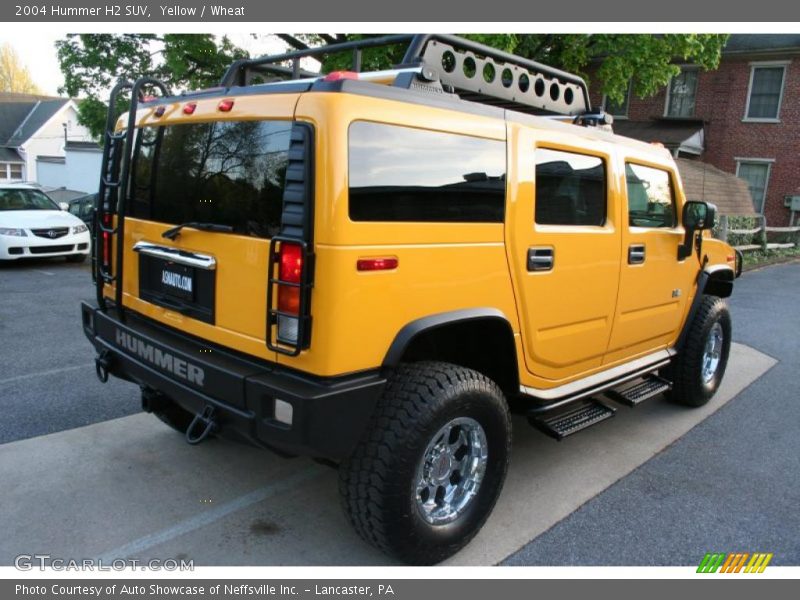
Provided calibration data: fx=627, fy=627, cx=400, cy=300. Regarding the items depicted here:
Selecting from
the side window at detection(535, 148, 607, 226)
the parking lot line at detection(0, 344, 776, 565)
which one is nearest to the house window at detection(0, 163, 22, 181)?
the parking lot line at detection(0, 344, 776, 565)

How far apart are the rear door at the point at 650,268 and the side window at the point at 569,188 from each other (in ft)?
0.95

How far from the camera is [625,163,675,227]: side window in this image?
3.89 metres

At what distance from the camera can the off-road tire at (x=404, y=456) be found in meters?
2.52

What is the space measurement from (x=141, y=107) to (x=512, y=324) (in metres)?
2.22

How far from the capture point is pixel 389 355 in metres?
2.54

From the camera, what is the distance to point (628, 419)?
4.71 metres

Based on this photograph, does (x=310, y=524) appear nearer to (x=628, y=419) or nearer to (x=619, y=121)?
(x=628, y=419)

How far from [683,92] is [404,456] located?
73.4ft

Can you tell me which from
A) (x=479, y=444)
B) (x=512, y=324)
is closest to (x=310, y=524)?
(x=479, y=444)

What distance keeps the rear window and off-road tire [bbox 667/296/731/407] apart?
354cm

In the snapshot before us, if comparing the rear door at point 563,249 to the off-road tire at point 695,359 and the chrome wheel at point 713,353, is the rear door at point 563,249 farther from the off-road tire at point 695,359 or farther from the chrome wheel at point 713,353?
the chrome wheel at point 713,353

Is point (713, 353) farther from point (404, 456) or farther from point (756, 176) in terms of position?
point (756, 176)

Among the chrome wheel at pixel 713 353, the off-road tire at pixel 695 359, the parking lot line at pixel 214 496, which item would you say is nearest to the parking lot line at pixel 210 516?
the parking lot line at pixel 214 496

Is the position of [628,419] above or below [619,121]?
below
